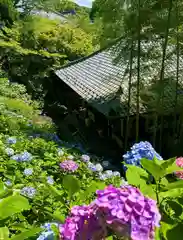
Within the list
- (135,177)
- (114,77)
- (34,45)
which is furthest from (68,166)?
(34,45)

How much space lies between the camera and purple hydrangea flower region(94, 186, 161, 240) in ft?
2.74

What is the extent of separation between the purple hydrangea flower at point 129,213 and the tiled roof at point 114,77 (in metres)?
6.76

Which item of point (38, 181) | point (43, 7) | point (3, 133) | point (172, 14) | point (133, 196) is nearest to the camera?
point (133, 196)

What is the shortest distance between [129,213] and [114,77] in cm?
879

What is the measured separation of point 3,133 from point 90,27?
9.85 meters

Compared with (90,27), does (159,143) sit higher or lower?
lower

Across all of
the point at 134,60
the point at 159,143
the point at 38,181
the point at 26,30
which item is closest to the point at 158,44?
the point at 134,60

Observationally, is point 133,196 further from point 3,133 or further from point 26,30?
point 26,30

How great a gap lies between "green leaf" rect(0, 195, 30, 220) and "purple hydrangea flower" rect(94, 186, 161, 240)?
0.63 ft

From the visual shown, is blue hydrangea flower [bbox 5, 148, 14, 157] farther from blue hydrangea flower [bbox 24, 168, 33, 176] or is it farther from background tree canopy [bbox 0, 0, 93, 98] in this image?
background tree canopy [bbox 0, 0, 93, 98]

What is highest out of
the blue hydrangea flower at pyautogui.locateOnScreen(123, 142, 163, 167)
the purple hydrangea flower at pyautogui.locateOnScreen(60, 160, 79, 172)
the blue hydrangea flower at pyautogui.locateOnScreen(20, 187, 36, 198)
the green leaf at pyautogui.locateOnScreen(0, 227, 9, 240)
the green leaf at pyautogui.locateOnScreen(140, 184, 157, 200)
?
the green leaf at pyautogui.locateOnScreen(140, 184, 157, 200)

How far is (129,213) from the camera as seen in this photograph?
840 mm

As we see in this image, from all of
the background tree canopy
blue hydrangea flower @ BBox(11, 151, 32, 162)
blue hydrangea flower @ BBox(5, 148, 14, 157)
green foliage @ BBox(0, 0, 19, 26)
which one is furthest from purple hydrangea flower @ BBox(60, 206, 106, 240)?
green foliage @ BBox(0, 0, 19, 26)

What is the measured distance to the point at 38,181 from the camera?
270 cm
